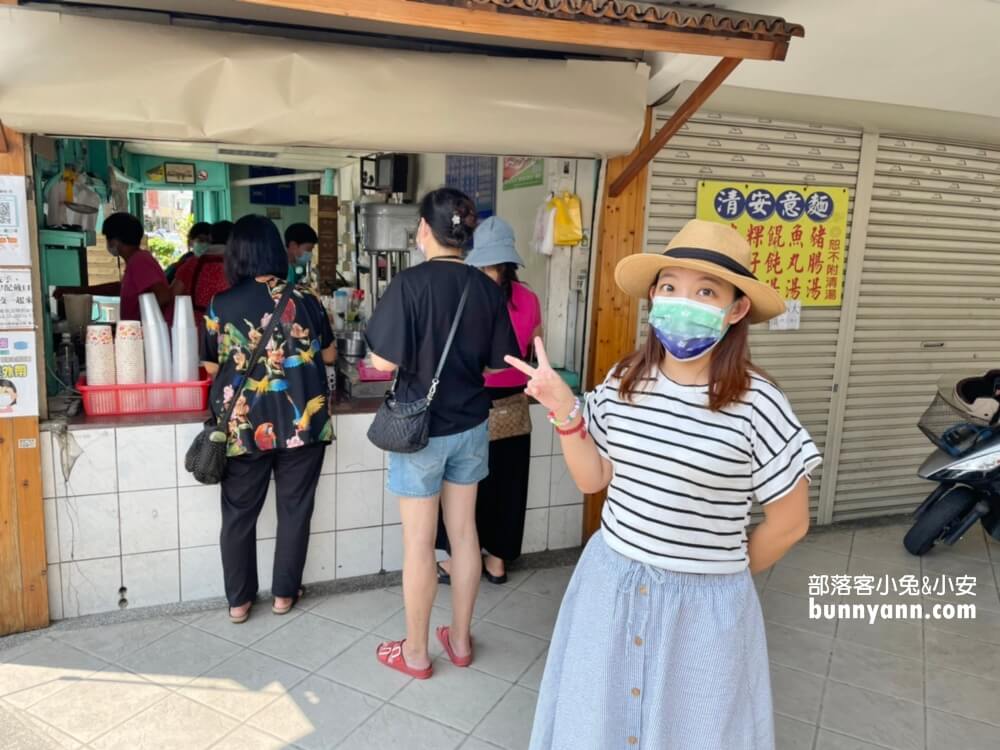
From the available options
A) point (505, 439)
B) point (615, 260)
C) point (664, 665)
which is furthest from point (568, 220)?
point (664, 665)

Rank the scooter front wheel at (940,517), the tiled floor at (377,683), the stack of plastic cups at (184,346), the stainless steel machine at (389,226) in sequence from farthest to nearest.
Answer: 1. the stainless steel machine at (389,226)
2. the scooter front wheel at (940,517)
3. the stack of plastic cups at (184,346)
4. the tiled floor at (377,683)

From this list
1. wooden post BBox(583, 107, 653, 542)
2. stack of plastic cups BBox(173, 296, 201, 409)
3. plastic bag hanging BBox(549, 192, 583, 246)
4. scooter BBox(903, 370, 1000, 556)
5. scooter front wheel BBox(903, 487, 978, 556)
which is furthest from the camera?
scooter front wheel BBox(903, 487, 978, 556)

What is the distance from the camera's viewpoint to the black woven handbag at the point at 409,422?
2744 mm

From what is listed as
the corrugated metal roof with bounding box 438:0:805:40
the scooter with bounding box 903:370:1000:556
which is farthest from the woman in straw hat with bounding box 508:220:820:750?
the scooter with bounding box 903:370:1000:556

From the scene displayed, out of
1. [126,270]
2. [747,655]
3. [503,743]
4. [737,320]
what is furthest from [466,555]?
[126,270]

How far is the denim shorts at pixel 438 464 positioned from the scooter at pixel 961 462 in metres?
2.90

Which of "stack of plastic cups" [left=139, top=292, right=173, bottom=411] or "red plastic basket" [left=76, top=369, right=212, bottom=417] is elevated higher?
"stack of plastic cups" [left=139, top=292, right=173, bottom=411]

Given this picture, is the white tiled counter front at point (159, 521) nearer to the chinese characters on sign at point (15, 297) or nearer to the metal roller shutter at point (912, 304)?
the chinese characters on sign at point (15, 297)

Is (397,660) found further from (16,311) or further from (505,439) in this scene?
(16,311)

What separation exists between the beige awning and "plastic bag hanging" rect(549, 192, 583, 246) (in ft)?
2.10

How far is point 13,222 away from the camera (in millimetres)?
2994

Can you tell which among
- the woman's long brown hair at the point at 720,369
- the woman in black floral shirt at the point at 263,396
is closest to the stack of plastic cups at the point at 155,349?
the woman in black floral shirt at the point at 263,396

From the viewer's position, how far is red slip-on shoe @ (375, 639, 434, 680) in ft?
10.00

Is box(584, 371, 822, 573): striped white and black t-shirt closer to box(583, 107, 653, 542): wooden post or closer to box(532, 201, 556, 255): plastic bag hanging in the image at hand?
box(583, 107, 653, 542): wooden post
